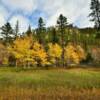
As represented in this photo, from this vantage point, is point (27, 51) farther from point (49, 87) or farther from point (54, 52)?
point (49, 87)

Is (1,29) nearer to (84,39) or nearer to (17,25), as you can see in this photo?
(17,25)

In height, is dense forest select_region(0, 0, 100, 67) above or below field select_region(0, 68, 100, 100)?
above

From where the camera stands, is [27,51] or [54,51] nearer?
[27,51]

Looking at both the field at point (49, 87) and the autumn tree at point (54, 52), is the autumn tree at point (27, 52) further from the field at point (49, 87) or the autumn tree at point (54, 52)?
the field at point (49, 87)

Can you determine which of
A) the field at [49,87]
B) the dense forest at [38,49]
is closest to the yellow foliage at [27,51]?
the dense forest at [38,49]

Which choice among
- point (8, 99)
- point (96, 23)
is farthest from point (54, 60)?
point (8, 99)

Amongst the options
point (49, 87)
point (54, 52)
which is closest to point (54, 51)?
point (54, 52)

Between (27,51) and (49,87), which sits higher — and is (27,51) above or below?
above

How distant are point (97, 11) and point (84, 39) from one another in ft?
461

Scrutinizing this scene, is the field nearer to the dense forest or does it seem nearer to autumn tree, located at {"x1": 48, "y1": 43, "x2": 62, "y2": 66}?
the dense forest

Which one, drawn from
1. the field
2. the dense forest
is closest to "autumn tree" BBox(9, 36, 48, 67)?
the dense forest

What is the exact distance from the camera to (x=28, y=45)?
227 feet

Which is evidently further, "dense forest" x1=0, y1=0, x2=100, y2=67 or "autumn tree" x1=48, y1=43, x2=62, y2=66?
"autumn tree" x1=48, y1=43, x2=62, y2=66

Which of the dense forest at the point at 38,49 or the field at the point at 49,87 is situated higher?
the dense forest at the point at 38,49
